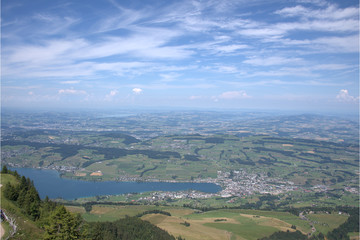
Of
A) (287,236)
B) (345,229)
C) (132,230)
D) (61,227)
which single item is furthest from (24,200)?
(345,229)

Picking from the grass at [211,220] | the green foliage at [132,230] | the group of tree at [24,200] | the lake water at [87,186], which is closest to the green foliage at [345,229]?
the grass at [211,220]

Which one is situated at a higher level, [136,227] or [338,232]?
[136,227]

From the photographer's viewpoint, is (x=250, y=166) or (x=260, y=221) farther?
(x=250, y=166)

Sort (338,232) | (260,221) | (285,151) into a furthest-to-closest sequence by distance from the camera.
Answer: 1. (285,151)
2. (260,221)
3. (338,232)

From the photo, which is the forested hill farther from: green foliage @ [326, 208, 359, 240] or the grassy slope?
green foliage @ [326, 208, 359, 240]

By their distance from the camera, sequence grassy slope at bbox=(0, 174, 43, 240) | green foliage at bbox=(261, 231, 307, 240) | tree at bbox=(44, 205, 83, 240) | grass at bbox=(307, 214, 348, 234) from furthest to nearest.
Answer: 1. grass at bbox=(307, 214, 348, 234)
2. green foliage at bbox=(261, 231, 307, 240)
3. grassy slope at bbox=(0, 174, 43, 240)
4. tree at bbox=(44, 205, 83, 240)

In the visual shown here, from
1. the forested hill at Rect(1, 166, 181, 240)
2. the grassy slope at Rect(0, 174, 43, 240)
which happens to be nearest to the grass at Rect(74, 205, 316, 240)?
the forested hill at Rect(1, 166, 181, 240)

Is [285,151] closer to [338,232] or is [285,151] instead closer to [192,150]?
[192,150]

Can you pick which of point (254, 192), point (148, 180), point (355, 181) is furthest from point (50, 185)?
point (355, 181)
